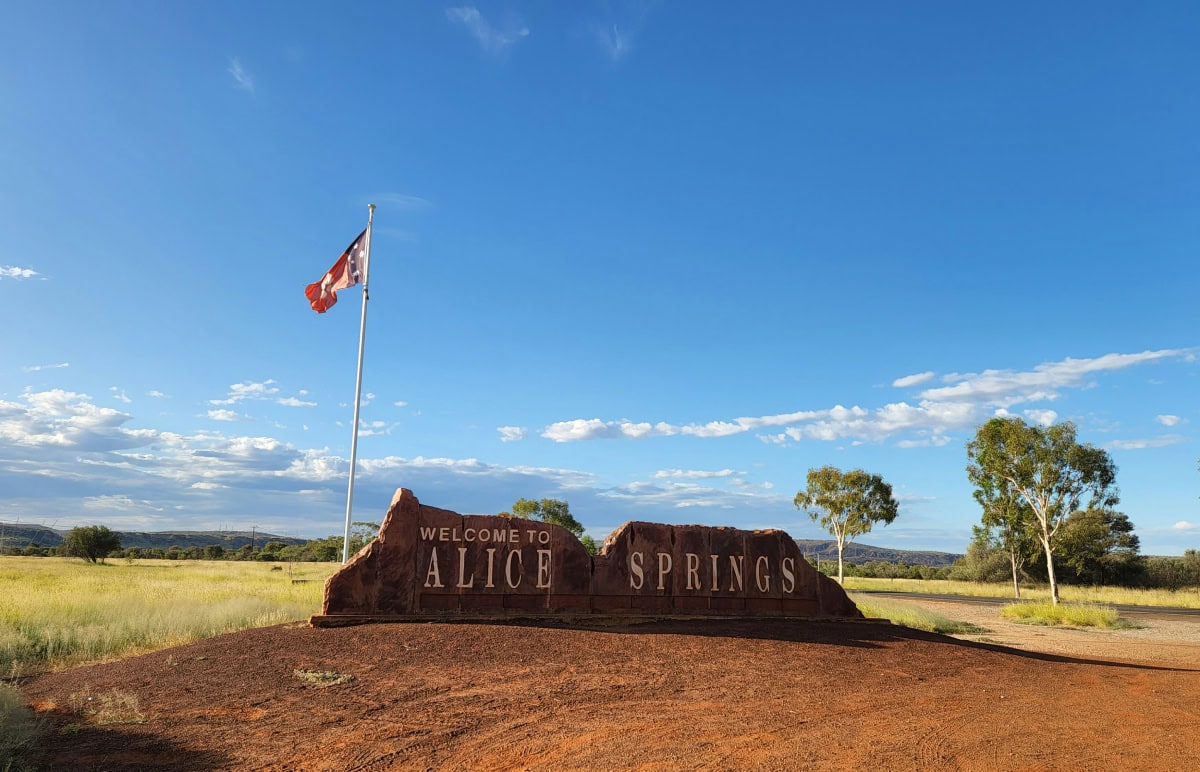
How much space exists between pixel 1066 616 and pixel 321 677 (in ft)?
77.0

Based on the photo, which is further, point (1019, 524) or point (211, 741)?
point (1019, 524)

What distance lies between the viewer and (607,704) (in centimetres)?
794

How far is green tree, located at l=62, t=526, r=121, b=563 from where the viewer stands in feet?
161

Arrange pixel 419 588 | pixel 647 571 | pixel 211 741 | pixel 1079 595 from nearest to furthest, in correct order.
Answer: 1. pixel 211 741
2. pixel 419 588
3. pixel 647 571
4. pixel 1079 595

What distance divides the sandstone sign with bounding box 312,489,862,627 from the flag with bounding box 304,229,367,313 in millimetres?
10973

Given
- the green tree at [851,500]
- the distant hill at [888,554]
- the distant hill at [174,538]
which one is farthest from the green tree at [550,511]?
the distant hill at [888,554]

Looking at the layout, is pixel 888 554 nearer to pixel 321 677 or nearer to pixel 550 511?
pixel 550 511

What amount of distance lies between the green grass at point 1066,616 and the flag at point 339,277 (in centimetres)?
2330

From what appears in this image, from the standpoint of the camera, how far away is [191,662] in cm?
955

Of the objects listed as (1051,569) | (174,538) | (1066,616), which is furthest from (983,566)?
(174,538)

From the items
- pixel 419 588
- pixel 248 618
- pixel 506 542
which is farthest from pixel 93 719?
pixel 248 618

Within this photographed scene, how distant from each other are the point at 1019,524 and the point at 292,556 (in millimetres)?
51267

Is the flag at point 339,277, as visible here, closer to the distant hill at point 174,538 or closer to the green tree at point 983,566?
the green tree at point 983,566

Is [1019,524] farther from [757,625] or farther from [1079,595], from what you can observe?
[757,625]
